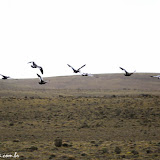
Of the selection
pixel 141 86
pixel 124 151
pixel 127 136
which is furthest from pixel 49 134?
pixel 141 86

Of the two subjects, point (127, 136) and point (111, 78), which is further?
point (111, 78)

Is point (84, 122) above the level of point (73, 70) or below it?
below

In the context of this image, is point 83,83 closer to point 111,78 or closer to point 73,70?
point 111,78

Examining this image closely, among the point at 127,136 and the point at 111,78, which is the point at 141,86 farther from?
the point at 127,136

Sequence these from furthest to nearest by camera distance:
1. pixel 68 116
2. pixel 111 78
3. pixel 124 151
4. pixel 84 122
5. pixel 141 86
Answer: pixel 111 78 → pixel 141 86 → pixel 68 116 → pixel 84 122 → pixel 124 151

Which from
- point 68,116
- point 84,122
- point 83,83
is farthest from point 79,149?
point 83,83

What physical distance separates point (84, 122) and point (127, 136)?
338 inches

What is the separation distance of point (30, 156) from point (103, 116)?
2164cm

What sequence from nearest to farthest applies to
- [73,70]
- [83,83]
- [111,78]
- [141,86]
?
1. [73,70]
2. [141,86]
3. [83,83]
4. [111,78]

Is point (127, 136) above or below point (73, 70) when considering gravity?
below

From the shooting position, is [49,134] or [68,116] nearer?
[49,134]

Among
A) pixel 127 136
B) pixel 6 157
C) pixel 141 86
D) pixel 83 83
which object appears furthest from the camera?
pixel 83 83

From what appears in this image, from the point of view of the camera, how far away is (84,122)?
32.7 metres

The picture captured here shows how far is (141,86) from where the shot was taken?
10250cm
